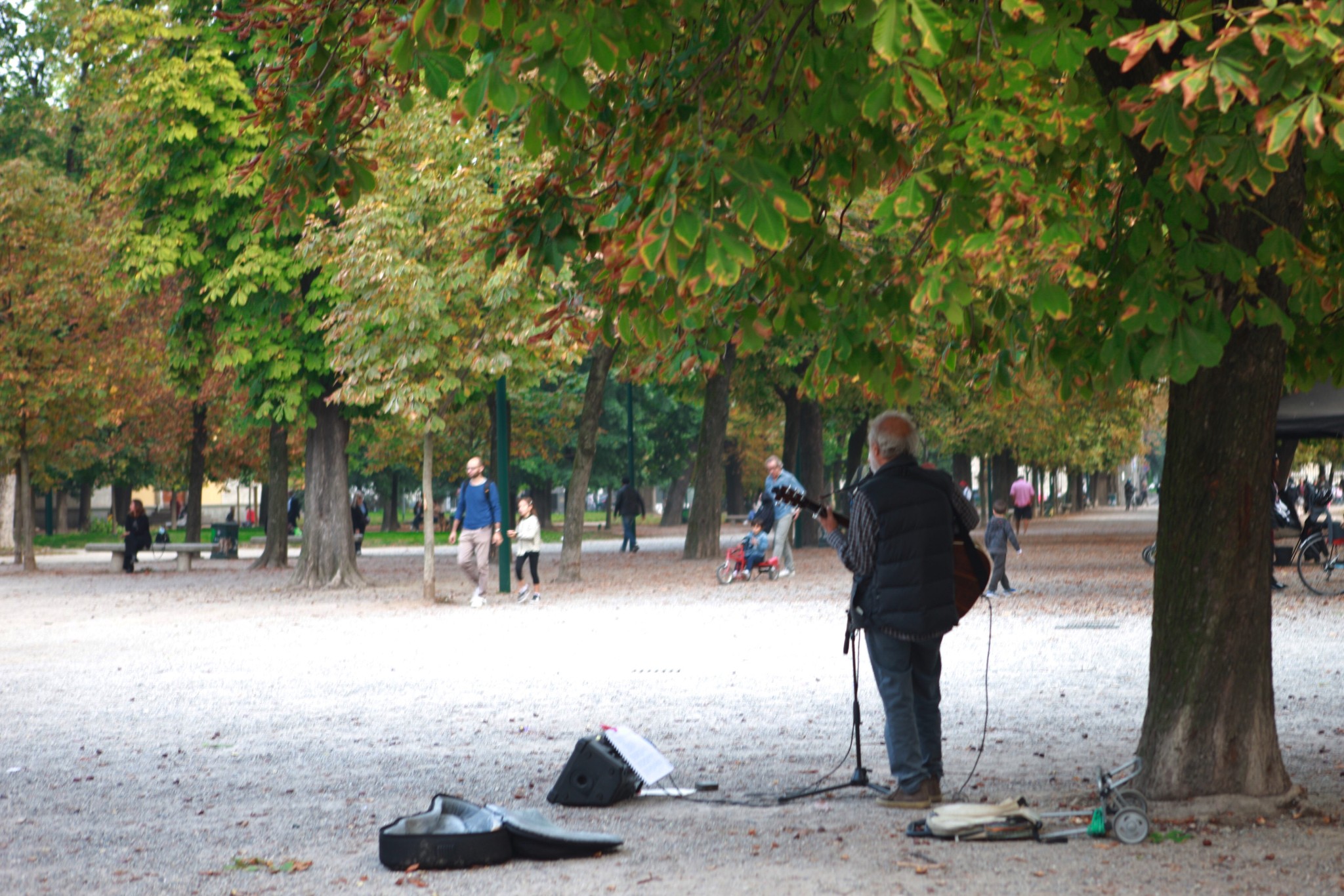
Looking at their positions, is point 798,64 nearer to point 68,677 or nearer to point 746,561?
point 68,677

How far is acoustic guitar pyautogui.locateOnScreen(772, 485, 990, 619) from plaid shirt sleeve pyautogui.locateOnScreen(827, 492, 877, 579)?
0.15 metres

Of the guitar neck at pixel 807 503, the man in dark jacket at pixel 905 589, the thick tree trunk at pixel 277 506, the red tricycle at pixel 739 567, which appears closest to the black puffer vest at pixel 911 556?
the man in dark jacket at pixel 905 589

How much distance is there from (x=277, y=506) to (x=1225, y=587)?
26.7m

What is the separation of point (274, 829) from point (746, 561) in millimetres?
17895

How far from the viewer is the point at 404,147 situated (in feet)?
66.8

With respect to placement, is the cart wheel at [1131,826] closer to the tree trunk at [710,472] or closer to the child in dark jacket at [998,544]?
the child in dark jacket at [998,544]

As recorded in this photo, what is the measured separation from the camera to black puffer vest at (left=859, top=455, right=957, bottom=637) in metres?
6.79

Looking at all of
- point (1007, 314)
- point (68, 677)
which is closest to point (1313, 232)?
point (1007, 314)

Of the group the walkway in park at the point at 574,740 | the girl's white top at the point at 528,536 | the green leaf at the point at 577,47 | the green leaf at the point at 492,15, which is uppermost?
the green leaf at the point at 492,15

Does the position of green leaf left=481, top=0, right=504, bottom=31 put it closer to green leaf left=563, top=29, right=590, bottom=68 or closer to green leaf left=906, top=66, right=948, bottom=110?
green leaf left=563, top=29, right=590, bottom=68

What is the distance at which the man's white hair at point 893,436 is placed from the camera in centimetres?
709

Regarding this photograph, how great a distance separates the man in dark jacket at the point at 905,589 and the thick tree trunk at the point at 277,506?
24451mm

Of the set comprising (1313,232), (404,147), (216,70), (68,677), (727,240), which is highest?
(216,70)

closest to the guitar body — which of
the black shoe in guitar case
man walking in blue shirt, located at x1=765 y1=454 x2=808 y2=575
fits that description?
the black shoe in guitar case
